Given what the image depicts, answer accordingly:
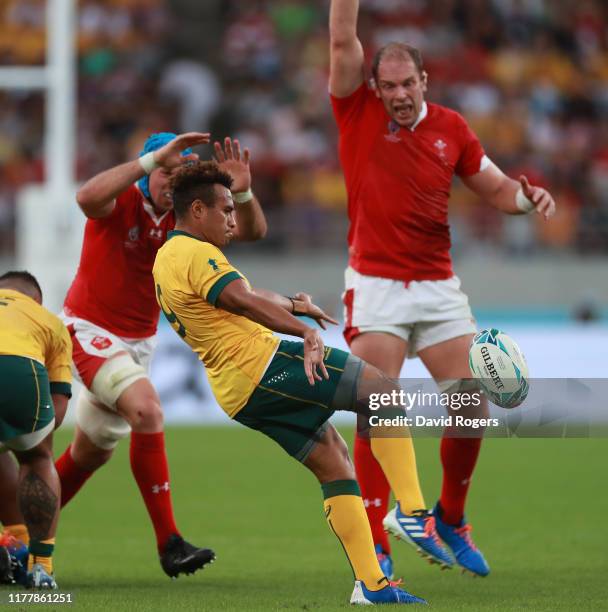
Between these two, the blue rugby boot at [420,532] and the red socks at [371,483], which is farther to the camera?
the red socks at [371,483]

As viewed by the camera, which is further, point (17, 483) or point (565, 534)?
point (565, 534)

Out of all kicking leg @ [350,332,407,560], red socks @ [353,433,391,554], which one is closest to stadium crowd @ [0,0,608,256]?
kicking leg @ [350,332,407,560]

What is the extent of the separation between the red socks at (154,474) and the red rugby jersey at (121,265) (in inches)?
25.2

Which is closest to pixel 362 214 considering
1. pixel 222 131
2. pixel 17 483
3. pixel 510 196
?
pixel 510 196

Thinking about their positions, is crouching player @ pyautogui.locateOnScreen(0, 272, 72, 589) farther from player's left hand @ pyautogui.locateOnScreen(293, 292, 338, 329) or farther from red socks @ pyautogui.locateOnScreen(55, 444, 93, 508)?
player's left hand @ pyautogui.locateOnScreen(293, 292, 338, 329)

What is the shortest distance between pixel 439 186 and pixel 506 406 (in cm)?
156

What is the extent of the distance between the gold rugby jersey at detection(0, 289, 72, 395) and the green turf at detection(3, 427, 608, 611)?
106 centimetres

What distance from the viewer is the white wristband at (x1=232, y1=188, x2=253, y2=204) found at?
22.9 feet

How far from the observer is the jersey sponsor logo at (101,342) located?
283 inches

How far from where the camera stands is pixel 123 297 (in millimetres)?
7289

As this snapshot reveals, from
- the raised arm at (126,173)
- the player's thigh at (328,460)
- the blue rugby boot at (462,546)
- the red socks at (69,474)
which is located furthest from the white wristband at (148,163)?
the blue rugby boot at (462,546)

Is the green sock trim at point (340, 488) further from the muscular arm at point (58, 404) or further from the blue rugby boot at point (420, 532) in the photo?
the muscular arm at point (58, 404)

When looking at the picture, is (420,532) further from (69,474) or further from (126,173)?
(126,173)

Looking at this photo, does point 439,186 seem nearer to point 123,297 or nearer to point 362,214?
point 362,214
